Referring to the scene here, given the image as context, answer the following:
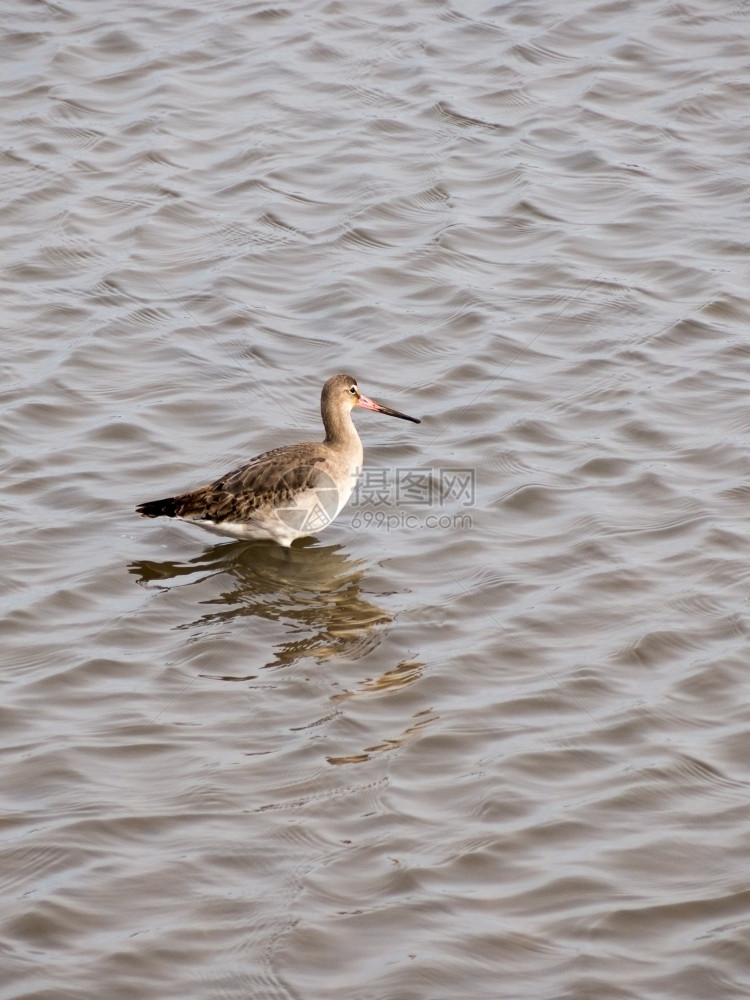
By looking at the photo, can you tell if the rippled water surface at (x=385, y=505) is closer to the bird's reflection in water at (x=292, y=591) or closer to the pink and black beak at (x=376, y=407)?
the bird's reflection in water at (x=292, y=591)

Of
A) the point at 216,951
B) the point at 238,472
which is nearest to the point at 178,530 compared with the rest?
the point at 238,472

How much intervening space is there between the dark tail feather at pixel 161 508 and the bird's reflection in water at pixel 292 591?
0.26m

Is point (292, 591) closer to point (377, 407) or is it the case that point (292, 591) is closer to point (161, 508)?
point (161, 508)

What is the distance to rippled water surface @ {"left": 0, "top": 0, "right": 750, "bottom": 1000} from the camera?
16.7ft

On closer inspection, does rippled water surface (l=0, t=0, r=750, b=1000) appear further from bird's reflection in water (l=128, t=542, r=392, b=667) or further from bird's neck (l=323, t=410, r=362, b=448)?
bird's neck (l=323, t=410, r=362, b=448)

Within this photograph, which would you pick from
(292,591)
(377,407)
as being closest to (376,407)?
(377,407)

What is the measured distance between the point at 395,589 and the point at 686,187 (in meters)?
5.23

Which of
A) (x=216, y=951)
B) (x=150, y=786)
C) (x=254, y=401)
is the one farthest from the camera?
(x=254, y=401)

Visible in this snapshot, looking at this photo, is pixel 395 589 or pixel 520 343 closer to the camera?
pixel 395 589

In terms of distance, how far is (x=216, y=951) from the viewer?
4867mm

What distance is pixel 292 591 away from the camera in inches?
296

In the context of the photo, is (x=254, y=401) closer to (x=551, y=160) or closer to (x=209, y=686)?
(x=209, y=686)

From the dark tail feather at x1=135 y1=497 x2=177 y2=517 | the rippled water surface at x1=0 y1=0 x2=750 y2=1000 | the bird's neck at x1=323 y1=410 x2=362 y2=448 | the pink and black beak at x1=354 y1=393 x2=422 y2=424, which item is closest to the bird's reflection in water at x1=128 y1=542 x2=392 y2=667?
the rippled water surface at x1=0 y1=0 x2=750 y2=1000

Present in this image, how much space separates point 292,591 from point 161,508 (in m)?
0.83
